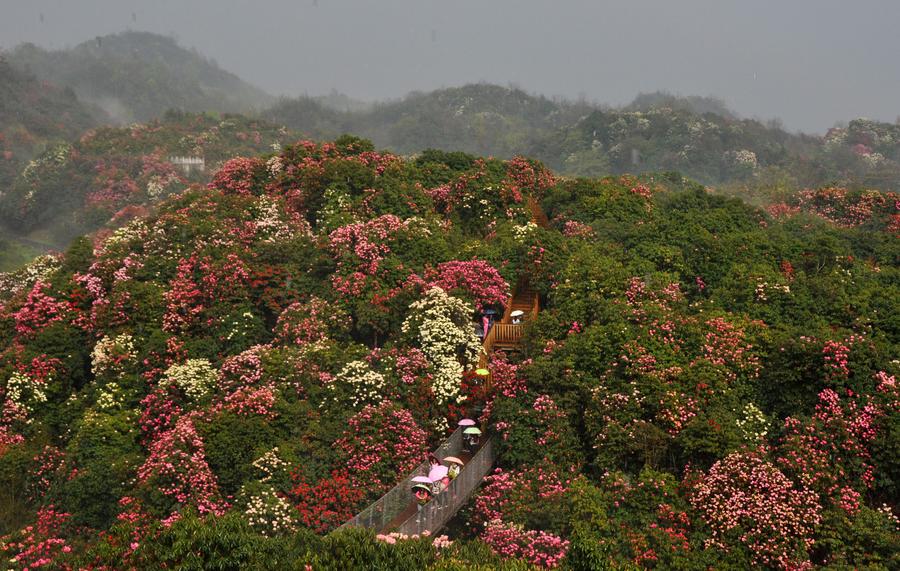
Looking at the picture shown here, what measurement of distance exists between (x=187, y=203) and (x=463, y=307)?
1470 cm

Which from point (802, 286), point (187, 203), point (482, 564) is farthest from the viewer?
point (187, 203)

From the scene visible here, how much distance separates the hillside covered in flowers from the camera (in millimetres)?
14484

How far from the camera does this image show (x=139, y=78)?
5413 inches

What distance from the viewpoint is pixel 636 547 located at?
14.6 metres

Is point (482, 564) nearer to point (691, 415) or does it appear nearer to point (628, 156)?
point (691, 415)

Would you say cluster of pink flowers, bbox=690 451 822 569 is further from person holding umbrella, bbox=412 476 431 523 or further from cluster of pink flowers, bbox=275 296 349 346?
cluster of pink flowers, bbox=275 296 349 346

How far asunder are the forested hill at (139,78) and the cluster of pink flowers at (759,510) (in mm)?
124560

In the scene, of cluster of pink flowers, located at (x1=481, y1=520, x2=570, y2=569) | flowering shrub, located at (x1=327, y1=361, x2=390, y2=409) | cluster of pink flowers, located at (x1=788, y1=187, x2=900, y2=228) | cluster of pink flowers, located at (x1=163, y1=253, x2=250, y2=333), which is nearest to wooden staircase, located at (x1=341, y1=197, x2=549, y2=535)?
cluster of pink flowers, located at (x1=481, y1=520, x2=570, y2=569)

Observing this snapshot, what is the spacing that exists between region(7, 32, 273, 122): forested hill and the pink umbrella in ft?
398

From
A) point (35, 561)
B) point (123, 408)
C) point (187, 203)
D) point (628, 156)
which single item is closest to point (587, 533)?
point (35, 561)

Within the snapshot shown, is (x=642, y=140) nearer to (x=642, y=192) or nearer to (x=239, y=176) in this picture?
(x=642, y=192)

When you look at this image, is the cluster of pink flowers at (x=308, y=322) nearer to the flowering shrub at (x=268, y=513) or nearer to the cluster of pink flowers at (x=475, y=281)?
the cluster of pink flowers at (x=475, y=281)

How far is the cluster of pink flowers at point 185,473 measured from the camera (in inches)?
636

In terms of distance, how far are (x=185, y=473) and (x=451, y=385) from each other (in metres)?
6.82
